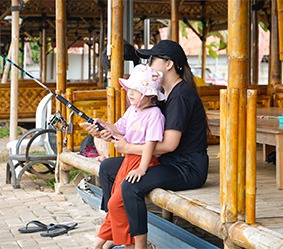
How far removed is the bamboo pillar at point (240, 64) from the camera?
404cm

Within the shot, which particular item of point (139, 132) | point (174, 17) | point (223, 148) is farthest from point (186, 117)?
point (174, 17)

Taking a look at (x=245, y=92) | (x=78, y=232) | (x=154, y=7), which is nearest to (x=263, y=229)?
(x=245, y=92)

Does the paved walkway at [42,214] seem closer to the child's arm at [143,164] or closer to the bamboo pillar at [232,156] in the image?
the child's arm at [143,164]

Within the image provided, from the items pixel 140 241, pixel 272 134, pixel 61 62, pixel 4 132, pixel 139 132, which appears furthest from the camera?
pixel 4 132

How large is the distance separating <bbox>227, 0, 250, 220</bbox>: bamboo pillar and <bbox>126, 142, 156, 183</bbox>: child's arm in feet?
2.98

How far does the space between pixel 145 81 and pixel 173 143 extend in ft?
1.53

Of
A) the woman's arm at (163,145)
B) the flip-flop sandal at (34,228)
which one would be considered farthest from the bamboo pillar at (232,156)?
the flip-flop sandal at (34,228)

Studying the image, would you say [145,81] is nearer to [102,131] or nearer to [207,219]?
[102,131]

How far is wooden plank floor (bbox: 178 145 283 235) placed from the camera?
4.12 metres

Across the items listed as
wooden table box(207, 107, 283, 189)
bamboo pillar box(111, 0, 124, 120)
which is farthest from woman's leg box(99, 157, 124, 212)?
bamboo pillar box(111, 0, 124, 120)

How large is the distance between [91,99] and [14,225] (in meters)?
2.18

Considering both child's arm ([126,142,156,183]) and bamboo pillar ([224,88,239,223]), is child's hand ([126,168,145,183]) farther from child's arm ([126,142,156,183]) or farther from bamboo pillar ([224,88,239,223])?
bamboo pillar ([224,88,239,223])

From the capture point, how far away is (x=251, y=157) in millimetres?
3945

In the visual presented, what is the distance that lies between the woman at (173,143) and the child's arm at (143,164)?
0.04 m
